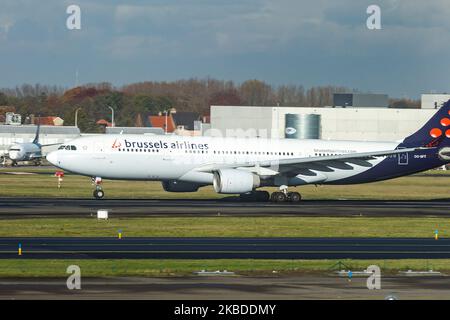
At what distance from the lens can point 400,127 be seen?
A: 11388 centimetres

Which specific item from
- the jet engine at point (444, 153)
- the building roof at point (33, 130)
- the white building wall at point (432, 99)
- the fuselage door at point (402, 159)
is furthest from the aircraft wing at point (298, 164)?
the building roof at point (33, 130)

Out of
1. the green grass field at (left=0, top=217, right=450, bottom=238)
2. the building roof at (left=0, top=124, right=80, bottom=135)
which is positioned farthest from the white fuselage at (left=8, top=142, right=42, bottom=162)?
the green grass field at (left=0, top=217, right=450, bottom=238)

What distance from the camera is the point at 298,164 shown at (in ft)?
187

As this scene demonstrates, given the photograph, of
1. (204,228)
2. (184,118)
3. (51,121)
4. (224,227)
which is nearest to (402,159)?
(224,227)

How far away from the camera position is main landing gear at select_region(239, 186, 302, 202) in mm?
57625

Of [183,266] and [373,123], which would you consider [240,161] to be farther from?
[373,123]

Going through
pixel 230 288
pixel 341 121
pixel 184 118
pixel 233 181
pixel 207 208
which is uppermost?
pixel 184 118

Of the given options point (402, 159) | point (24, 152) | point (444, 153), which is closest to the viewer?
point (402, 159)

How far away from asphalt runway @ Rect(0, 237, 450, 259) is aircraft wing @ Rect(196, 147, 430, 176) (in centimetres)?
1916

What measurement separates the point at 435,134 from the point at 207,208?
19.1 meters

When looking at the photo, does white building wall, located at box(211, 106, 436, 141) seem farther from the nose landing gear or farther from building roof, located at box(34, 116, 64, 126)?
building roof, located at box(34, 116, 64, 126)

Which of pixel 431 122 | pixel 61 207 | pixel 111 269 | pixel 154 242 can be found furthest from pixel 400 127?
pixel 111 269
